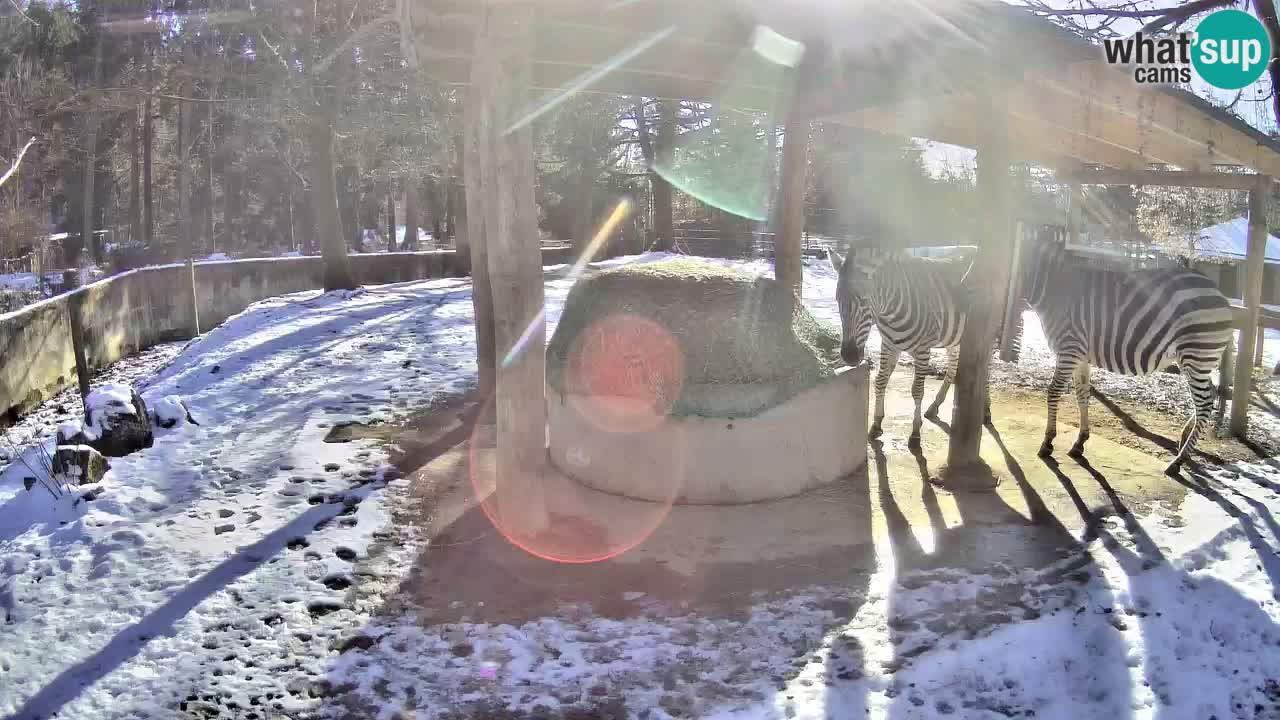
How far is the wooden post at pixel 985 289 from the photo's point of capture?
6633 millimetres

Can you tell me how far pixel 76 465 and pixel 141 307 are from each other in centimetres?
1081

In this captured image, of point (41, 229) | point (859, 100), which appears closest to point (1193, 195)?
point (859, 100)

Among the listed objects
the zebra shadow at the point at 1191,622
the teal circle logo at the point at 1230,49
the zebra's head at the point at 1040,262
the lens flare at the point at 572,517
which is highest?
the teal circle logo at the point at 1230,49

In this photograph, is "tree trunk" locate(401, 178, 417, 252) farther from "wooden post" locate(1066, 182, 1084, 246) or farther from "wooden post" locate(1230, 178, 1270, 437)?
"wooden post" locate(1230, 178, 1270, 437)

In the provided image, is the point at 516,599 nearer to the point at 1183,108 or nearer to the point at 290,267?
the point at 1183,108

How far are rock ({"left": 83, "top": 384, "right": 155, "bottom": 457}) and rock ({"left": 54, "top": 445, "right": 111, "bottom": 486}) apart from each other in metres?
0.62

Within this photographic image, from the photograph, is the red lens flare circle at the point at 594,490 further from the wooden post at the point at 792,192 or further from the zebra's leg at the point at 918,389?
the zebra's leg at the point at 918,389

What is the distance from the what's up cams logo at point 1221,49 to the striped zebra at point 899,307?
260 centimetres

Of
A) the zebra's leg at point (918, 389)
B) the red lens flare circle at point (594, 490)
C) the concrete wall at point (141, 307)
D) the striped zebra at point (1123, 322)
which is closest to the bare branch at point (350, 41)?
the concrete wall at point (141, 307)

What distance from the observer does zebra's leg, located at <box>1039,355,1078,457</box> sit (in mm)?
7305

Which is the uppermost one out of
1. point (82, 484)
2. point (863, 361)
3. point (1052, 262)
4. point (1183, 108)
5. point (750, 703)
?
point (1183, 108)

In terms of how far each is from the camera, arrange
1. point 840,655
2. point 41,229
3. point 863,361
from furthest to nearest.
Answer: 1. point 41,229
2. point 863,361
3. point 840,655

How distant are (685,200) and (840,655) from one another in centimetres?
2854

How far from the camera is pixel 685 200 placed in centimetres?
3166
